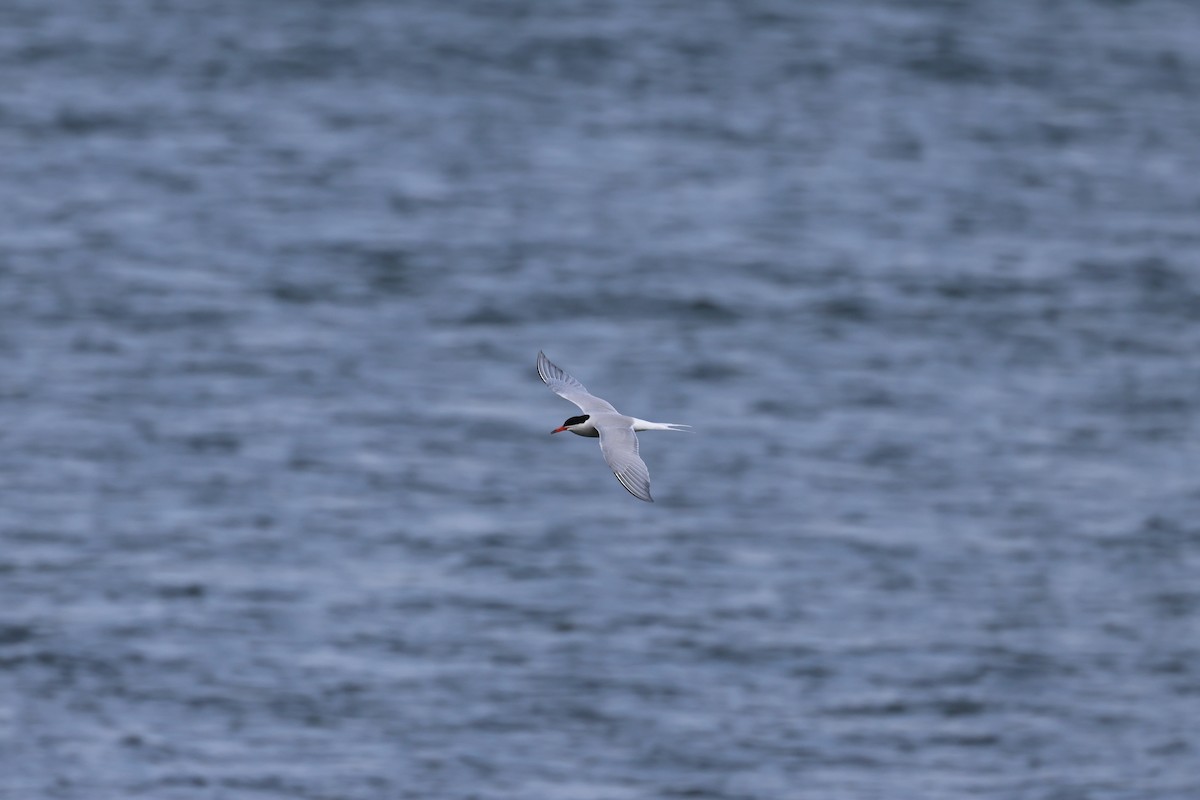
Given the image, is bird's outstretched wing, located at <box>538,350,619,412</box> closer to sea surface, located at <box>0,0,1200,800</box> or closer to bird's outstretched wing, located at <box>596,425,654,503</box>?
bird's outstretched wing, located at <box>596,425,654,503</box>

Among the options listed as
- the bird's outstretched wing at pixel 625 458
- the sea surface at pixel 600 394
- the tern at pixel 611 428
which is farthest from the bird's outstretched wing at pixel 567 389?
the sea surface at pixel 600 394

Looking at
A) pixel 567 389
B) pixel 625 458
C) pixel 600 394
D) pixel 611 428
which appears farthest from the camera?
pixel 600 394

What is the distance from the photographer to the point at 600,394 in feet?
121

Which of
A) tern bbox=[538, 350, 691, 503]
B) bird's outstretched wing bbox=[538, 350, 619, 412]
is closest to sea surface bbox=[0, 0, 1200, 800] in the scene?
bird's outstretched wing bbox=[538, 350, 619, 412]

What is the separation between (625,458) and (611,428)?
0.71 m

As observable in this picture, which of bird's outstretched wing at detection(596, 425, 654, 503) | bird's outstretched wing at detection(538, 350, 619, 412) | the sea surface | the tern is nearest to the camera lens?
bird's outstretched wing at detection(596, 425, 654, 503)

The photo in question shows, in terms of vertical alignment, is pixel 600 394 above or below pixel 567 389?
below

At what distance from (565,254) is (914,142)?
12.4 meters

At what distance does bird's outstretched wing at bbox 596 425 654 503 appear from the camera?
1095 centimetres

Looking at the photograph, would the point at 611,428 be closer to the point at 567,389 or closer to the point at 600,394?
the point at 567,389

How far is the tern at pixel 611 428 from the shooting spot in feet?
36.5

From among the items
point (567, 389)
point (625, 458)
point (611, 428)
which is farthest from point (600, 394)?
point (625, 458)

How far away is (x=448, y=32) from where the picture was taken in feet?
183

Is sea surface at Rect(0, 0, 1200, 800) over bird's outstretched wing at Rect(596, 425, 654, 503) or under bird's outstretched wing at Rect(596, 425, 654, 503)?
under
